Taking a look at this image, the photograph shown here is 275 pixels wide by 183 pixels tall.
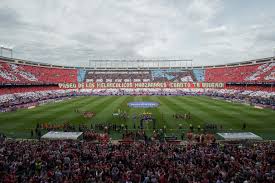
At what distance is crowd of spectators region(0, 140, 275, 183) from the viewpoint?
39.5 feet

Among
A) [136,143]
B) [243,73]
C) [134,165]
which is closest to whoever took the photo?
[134,165]

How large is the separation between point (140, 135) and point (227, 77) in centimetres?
7664

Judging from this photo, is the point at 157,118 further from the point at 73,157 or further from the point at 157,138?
the point at 73,157

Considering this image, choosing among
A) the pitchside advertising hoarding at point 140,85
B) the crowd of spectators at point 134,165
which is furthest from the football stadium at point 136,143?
the pitchside advertising hoarding at point 140,85

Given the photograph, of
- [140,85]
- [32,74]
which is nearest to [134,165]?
[32,74]

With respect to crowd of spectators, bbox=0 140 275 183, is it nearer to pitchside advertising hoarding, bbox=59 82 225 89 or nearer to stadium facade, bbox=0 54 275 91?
stadium facade, bbox=0 54 275 91

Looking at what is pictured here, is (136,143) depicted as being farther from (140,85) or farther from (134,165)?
(140,85)

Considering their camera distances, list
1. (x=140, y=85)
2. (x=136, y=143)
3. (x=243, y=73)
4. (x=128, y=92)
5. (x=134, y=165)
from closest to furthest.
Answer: (x=134, y=165) → (x=136, y=143) → (x=243, y=73) → (x=128, y=92) → (x=140, y=85)

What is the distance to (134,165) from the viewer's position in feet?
45.1

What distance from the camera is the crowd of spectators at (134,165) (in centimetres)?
1205

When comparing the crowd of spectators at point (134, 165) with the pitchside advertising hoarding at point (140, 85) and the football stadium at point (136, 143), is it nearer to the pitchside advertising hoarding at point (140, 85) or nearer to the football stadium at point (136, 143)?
the football stadium at point (136, 143)

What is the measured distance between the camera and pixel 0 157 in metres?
15.3

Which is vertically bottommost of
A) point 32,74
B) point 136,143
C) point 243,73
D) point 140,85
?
point 136,143

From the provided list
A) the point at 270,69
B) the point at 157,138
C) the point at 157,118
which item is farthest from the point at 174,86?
the point at 157,138
